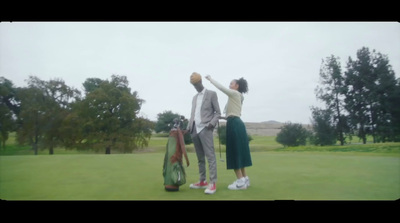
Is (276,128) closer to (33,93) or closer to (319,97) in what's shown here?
(319,97)

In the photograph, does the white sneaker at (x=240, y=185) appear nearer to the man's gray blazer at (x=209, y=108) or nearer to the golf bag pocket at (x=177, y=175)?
the golf bag pocket at (x=177, y=175)

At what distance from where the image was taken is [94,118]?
17.0 m

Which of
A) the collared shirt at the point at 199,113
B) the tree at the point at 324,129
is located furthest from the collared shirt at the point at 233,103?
the tree at the point at 324,129

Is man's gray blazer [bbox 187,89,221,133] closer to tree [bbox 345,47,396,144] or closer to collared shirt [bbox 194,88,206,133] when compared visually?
collared shirt [bbox 194,88,206,133]

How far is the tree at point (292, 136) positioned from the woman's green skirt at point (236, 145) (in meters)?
17.4

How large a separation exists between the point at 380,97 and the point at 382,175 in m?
10.4

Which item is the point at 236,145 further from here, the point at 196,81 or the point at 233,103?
the point at 196,81

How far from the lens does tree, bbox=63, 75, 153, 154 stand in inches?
627

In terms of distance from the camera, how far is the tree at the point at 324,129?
20.4m

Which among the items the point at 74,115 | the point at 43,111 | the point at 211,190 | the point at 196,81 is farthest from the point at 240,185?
the point at 74,115

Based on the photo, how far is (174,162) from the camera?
4379mm

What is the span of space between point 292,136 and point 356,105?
215 inches

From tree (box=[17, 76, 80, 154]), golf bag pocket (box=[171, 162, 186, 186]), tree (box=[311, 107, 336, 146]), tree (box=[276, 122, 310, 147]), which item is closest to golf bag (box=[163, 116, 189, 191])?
golf bag pocket (box=[171, 162, 186, 186])

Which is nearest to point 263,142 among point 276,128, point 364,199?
point 276,128
